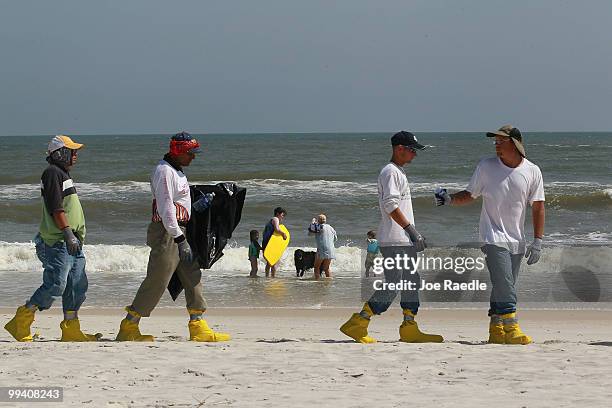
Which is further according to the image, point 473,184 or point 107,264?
point 107,264

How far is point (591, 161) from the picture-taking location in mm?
54938

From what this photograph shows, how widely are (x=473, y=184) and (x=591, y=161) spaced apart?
165ft

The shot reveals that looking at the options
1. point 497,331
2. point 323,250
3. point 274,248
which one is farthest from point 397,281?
point 274,248

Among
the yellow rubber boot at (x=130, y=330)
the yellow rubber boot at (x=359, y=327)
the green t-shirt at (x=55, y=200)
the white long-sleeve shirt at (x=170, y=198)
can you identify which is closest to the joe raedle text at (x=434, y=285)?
the yellow rubber boot at (x=359, y=327)

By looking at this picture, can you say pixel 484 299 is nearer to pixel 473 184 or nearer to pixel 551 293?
pixel 551 293

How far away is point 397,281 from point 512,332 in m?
0.89

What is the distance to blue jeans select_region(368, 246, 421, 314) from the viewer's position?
6.68 m

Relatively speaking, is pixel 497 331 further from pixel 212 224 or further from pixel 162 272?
pixel 162 272

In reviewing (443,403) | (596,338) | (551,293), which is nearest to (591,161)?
(551,293)

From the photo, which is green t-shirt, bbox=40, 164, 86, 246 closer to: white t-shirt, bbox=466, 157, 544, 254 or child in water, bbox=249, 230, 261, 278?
white t-shirt, bbox=466, 157, 544, 254

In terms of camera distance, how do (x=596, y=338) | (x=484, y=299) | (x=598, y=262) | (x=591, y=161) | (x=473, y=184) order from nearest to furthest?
(x=473, y=184), (x=596, y=338), (x=484, y=299), (x=598, y=262), (x=591, y=161)

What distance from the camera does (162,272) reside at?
6.91 m

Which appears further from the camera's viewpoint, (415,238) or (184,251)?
(184,251)

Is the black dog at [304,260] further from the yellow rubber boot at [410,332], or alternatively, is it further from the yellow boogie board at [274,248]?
the yellow rubber boot at [410,332]
